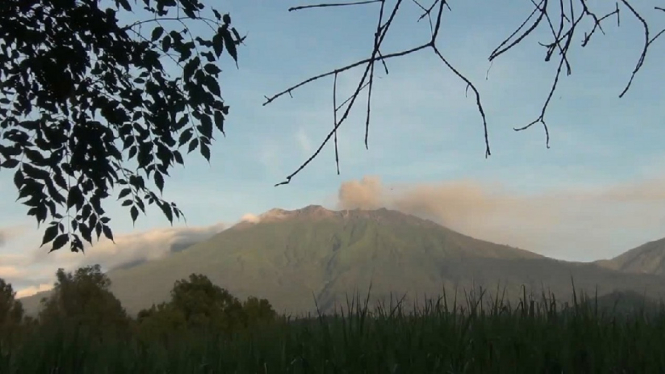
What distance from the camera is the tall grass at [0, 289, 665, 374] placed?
5.11m

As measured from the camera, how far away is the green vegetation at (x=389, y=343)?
5.13 meters

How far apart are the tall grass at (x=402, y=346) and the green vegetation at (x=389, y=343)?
0.01 m

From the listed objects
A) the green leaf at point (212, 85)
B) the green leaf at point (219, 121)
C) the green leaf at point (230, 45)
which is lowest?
the green leaf at point (219, 121)

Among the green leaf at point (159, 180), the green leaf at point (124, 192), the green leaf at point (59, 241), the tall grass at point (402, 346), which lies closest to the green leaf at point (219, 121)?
the green leaf at point (159, 180)


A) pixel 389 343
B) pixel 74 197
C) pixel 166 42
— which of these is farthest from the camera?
pixel 166 42

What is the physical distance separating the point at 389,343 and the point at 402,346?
0.17m

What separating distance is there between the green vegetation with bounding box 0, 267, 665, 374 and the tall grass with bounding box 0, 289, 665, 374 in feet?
0.03

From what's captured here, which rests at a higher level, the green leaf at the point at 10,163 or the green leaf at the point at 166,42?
the green leaf at the point at 166,42

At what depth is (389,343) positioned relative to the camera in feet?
17.6

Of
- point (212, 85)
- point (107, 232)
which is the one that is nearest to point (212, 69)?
point (212, 85)

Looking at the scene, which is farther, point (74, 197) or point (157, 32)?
point (157, 32)

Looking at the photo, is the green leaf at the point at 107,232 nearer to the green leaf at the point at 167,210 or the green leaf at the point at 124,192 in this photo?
the green leaf at the point at 124,192

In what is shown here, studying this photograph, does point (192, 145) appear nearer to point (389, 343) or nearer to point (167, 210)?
point (167, 210)

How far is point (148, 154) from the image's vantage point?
762cm
